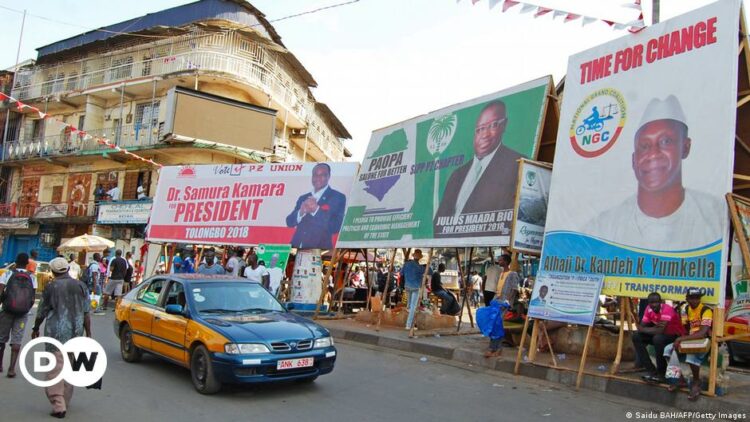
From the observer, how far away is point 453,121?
11.8 metres

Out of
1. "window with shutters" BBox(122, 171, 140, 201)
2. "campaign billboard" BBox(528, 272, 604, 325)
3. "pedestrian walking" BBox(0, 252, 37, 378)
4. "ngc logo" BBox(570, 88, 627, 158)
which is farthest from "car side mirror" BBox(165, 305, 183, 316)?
"window with shutters" BBox(122, 171, 140, 201)

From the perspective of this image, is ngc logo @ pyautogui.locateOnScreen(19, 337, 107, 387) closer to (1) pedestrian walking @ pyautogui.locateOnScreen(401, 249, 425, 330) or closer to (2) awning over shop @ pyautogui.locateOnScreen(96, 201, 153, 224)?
(1) pedestrian walking @ pyautogui.locateOnScreen(401, 249, 425, 330)

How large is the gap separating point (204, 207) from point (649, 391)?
14.3m

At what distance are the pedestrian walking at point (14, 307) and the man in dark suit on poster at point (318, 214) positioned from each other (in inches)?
308

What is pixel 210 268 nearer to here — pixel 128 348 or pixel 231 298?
pixel 128 348

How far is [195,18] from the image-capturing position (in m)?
30.6

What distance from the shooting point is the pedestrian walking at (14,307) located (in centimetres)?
727

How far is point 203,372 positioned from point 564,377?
510 cm

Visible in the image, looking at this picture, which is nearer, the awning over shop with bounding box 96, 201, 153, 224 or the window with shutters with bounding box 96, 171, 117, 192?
the awning over shop with bounding box 96, 201, 153, 224

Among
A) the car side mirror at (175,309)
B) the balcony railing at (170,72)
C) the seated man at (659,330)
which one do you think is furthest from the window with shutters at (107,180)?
the seated man at (659,330)

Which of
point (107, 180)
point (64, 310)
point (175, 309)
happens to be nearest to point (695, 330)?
point (175, 309)

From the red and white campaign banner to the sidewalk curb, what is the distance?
3977 mm

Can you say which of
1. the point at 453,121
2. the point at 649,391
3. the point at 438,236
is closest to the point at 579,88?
the point at 453,121

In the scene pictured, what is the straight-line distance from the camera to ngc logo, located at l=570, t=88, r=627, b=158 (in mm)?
8422
